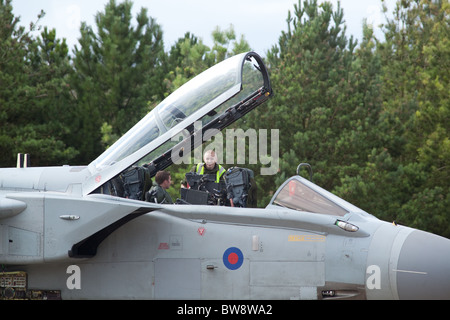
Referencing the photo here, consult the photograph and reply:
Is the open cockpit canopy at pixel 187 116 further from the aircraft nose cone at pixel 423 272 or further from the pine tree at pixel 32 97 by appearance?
the pine tree at pixel 32 97

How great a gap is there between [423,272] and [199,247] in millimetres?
2503

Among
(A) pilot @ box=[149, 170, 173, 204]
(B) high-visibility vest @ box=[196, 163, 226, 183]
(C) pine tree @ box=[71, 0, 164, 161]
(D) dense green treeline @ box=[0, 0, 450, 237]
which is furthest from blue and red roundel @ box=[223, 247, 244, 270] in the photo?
(C) pine tree @ box=[71, 0, 164, 161]

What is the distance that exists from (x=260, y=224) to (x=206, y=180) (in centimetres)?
149

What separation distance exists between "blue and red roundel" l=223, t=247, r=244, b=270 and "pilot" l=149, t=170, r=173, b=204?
4.61 ft

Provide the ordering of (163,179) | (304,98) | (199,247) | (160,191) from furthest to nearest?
(304,98) → (163,179) → (160,191) → (199,247)

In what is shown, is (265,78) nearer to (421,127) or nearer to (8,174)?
(8,174)

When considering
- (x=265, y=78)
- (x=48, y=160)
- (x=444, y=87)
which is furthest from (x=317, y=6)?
(x=265, y=78)

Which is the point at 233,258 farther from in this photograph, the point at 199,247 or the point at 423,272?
the point at 423,272

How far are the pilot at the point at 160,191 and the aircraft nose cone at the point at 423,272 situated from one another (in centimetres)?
314

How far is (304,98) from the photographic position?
2480 cm

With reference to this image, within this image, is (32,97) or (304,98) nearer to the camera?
(304,98)

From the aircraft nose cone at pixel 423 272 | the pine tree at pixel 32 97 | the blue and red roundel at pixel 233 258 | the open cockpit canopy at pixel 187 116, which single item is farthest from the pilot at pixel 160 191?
the pine tree at pixel 32 97

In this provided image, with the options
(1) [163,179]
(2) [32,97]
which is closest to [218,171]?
(1) [163,179]

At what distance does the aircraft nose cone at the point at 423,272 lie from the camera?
22.9 ft
